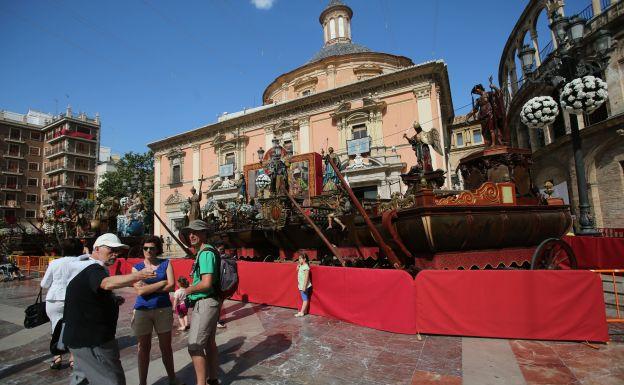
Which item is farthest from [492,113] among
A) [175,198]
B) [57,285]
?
[175,198]

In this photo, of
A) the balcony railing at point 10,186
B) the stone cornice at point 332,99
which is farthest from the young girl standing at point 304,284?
the balcony railing at point 10,186

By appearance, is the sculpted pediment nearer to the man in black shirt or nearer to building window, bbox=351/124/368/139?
building window, bbox=351/124/368/139

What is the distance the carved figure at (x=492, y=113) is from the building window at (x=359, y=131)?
16841mm

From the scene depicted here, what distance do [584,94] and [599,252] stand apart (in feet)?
15.8

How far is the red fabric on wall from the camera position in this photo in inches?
181

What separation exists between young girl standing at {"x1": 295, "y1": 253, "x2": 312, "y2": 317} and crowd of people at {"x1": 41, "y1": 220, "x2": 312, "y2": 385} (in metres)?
3.35

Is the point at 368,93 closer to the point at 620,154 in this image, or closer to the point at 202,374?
the point at 620,154

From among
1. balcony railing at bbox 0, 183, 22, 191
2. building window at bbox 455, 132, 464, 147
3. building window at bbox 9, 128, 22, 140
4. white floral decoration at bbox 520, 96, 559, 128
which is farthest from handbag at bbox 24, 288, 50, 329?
building window at bbox 9, 128, 22, 140

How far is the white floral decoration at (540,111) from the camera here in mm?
8031

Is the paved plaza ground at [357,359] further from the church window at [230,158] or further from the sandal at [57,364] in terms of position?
the church window at [230,158]

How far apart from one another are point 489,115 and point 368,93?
18003mm

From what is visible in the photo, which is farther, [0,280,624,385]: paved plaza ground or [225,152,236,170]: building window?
[225,152,236,170]: building window

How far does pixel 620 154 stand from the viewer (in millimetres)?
15844

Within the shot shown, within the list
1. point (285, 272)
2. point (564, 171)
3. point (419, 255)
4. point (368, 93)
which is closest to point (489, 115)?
point (419, 255)
